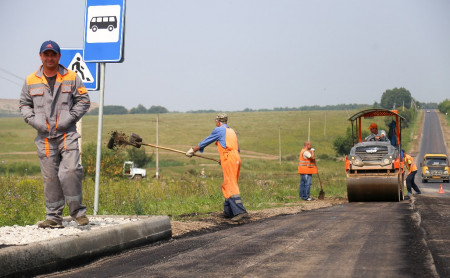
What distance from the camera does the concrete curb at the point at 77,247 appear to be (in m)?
5.58

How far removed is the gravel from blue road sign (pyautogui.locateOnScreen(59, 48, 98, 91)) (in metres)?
2.39

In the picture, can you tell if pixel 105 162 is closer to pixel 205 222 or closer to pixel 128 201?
pixel 128 201

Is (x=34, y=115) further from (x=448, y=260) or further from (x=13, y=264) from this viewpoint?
(x=448, y=260)

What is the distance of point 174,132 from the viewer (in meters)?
137

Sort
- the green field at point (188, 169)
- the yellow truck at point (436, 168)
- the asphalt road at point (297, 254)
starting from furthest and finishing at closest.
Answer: the yellow truck at point (436, 168), the green field at point (188, 169), the asphalt road at point (297, 254)

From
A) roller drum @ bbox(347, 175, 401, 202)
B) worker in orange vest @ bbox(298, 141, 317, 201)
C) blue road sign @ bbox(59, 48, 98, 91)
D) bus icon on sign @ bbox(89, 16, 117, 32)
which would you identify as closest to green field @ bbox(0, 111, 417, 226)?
worker in orange vest @ bbox(298, 141, 317, 201)

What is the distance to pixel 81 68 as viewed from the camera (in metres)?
10.1

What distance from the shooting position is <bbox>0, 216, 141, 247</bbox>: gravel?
6403 millimetres

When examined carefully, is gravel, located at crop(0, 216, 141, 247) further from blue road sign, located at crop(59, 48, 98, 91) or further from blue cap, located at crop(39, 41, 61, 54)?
blue road sign, located at crop(59, 48, 98, 91)

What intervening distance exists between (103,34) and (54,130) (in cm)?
254

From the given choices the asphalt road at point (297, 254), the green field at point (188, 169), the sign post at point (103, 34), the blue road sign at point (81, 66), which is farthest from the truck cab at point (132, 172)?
the asphalt road at point (297, 254)

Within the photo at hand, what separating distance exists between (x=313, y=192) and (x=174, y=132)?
11349 centimetres

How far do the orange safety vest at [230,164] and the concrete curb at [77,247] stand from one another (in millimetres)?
3116

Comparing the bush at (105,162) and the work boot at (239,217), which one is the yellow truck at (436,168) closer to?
the bush at (105,162)
